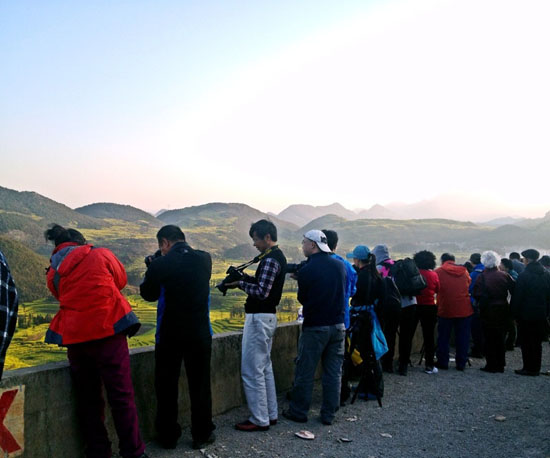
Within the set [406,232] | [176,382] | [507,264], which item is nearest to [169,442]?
[176,382]

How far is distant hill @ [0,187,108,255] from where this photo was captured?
22.9 metres

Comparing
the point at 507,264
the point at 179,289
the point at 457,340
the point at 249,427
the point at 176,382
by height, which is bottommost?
the point at 249,427

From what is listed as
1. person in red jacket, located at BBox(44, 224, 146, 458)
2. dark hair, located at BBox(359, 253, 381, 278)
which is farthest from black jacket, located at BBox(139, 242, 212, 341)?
dark hair, located at BBox(359, 253, 381, 278)

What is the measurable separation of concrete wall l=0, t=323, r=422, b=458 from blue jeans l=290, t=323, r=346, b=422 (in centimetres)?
79

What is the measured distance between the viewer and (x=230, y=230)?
47.0m

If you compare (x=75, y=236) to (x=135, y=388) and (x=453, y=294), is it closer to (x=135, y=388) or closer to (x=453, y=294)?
(x=135, y=388)

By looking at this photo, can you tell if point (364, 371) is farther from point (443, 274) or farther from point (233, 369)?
point (443, 274)

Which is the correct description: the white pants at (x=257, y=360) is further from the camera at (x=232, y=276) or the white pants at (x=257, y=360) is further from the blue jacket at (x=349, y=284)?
the blue jacket at (x=349, y=284)

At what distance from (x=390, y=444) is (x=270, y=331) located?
1639mm

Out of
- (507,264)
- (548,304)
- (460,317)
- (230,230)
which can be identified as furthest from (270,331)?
(230,230)

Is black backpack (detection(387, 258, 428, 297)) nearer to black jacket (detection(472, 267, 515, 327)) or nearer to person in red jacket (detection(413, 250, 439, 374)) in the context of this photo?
person in red jacket (detection(413, 250, 439, 374))

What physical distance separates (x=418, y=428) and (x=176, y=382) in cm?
275

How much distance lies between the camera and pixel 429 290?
7.96 meters

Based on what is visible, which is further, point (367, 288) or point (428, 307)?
point (428, 307)
